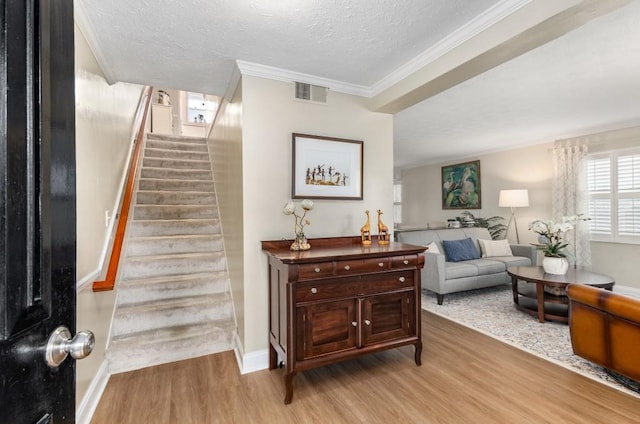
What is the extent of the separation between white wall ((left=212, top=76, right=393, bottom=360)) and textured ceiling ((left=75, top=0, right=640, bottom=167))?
0.87 ft

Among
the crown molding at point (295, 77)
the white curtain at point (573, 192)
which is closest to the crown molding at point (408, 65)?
the crown molding at point (295, 77)

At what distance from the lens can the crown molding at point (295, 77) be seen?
241 cm

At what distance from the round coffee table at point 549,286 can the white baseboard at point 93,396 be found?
4.06 meters

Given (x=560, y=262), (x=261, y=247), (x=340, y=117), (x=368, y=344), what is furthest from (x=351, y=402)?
(x=560, y=262)

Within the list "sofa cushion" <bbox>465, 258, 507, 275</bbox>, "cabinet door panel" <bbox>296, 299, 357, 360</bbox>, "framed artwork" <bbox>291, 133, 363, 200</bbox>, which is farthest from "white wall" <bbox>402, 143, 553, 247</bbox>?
"cabinet door panel" <bbox>296, 299, 357, 360</bbox>

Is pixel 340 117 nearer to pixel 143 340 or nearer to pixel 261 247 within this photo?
pixel 261 247

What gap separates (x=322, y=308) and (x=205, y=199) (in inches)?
109

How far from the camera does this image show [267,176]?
99.3 inches

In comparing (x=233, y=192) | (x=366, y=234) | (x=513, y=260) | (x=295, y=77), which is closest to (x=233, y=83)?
(x=295, y=77)

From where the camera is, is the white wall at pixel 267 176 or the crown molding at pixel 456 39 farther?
the white wall at pixel 267 176

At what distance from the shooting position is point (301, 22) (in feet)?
6.18

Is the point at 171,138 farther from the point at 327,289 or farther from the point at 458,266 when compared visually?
the point at 458,266

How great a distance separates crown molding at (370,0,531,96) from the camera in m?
1.71

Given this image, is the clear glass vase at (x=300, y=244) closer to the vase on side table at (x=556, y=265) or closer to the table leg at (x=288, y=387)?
the table leg at (x=288, y=387)
